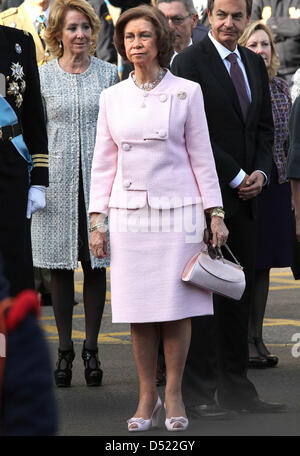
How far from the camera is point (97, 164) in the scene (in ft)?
16.7

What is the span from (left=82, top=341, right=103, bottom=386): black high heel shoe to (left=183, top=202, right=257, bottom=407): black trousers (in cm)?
90

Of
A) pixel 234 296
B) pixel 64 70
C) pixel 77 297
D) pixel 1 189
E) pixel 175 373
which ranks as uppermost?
pixel 64 70

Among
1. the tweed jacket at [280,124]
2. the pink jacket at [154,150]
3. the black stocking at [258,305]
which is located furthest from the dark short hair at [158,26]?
the black stocking at [258,305]

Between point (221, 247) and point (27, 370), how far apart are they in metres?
4.12

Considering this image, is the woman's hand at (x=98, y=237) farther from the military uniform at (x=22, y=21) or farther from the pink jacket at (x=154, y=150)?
the military uniform at (x=22, y=21)

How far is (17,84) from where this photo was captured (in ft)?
15.4

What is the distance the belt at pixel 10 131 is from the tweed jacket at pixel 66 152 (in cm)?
175

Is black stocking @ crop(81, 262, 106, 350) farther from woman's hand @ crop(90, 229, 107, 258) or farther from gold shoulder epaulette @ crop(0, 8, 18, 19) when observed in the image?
gold shoulder epaulette @ crop(0, 8, 18, 19)

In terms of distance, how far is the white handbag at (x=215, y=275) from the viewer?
4926mm

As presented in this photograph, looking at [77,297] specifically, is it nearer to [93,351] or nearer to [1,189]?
[93,351]

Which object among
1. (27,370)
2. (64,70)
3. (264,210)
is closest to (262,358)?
(264,210)

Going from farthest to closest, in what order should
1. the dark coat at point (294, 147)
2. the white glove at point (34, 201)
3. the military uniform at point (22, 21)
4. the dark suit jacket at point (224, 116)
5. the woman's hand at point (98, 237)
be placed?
1. the military uniform at point (22, 21)
2. the dark coat at point (294, 147)
3. the dark suit jacket at point (224, 116)
4. the woman's hand at point (98, 237)
5. the white glove at point (34, 201)

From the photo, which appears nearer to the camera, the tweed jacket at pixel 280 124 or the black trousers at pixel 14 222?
the black trousers at pixel 14 222

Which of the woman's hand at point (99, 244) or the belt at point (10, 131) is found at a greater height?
the belt at point (10, 131)
